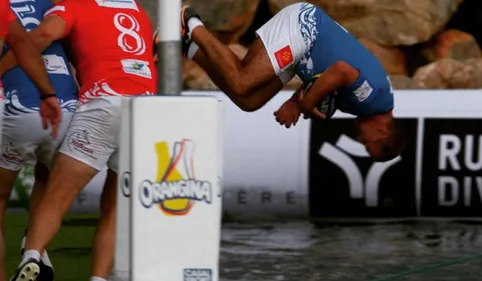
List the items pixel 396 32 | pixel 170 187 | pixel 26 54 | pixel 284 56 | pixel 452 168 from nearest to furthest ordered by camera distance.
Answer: pixel 170 187, pixel 26 54, pixel 284 56, pixel 452 168, pixel 396 32

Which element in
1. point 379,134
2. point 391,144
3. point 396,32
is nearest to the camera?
point 379,134

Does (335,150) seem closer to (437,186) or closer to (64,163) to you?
(437,186)

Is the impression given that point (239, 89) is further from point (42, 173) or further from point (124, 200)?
point (124, 200)

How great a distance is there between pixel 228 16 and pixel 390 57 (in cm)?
180

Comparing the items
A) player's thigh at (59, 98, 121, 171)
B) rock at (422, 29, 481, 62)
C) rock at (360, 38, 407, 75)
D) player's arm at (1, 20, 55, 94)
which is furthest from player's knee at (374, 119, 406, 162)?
rock at (422, 29, 481, 62)

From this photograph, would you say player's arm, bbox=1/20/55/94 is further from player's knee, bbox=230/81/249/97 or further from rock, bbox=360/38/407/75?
rock, bbox=360/38/407/75

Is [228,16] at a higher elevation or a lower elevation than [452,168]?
higher

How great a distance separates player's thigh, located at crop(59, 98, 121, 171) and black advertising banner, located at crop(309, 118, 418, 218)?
4201 mm

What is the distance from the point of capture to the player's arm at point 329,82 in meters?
8.13

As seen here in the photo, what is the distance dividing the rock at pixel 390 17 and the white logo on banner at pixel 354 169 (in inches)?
157

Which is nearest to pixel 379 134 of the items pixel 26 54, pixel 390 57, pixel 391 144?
pixel 391 144

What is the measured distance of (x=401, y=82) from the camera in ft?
48.5

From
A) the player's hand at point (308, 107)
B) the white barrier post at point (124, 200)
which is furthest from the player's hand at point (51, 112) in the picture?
the player's hand at point (308, 107)

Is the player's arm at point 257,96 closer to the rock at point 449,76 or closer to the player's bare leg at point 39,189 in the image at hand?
the player's bare leg at point 39,189
